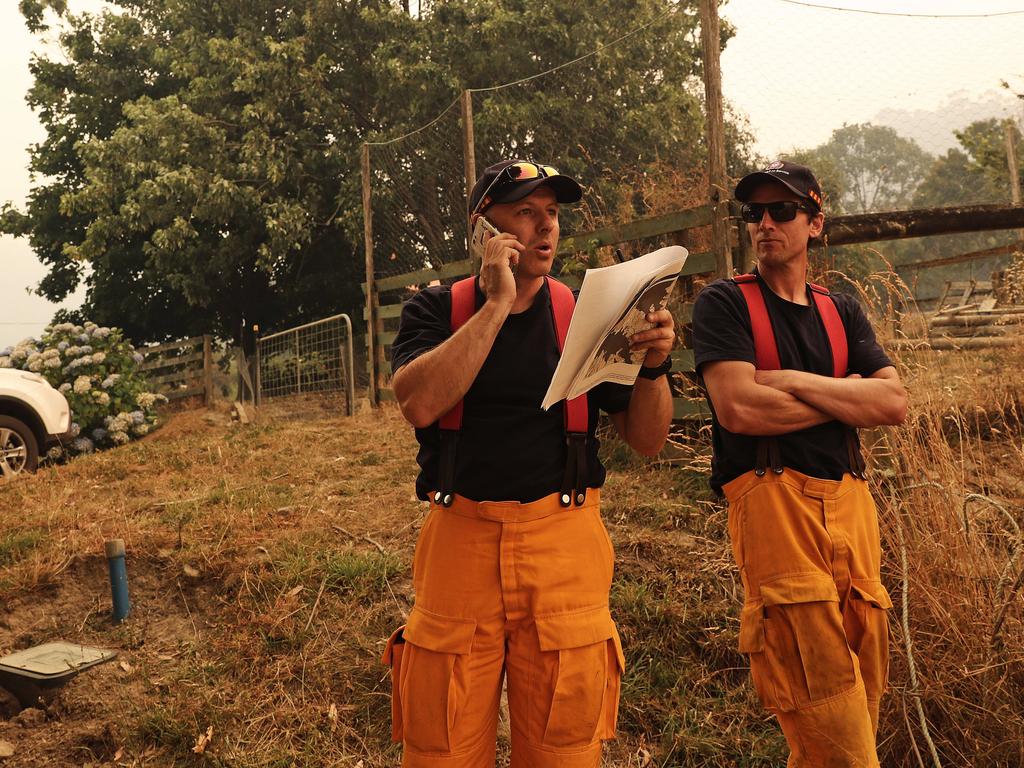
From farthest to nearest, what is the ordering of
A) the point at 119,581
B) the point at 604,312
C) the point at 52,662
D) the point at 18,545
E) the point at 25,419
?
the point at 25,419 → the point at 18,545 → the point at 119,581 → the point at 52,662 → the point at 604,312

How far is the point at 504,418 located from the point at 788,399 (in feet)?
2.76

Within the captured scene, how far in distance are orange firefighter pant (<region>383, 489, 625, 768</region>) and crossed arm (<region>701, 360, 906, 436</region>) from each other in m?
0.65

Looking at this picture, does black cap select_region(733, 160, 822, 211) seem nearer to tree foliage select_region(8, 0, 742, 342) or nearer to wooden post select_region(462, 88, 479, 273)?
wooden post select_region(462, 88, 479, 273)

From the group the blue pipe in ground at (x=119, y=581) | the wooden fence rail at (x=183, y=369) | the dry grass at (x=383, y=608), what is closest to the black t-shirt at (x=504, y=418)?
the dry grass at (x=383, y=608)

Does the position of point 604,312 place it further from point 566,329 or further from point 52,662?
point 52,662

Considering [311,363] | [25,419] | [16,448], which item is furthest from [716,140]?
[311,363]

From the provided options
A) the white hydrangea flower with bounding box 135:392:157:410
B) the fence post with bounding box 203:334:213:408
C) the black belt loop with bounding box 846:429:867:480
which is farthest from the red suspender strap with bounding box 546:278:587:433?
the fence post with bounding box 203:334:213:408

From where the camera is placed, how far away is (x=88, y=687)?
386 cm

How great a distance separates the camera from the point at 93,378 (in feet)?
38.7

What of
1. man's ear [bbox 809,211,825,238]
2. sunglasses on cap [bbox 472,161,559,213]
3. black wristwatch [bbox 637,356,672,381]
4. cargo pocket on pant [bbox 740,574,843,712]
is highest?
sunglasses on cap [bbox 472,161,559,213]

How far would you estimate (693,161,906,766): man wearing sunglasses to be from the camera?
7.07 feet

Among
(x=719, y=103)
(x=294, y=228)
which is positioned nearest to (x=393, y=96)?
(x=294, y=228)

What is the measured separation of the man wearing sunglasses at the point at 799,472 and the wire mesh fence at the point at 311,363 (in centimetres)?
910

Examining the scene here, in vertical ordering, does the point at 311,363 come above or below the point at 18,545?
above
